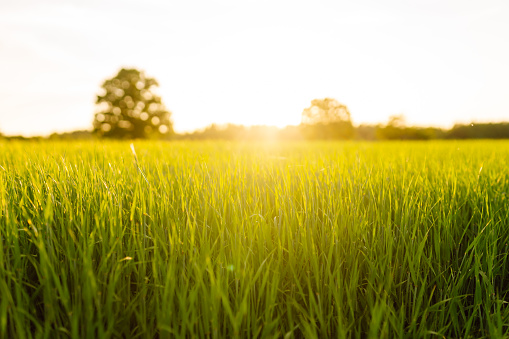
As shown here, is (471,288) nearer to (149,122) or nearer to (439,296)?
(439,296)

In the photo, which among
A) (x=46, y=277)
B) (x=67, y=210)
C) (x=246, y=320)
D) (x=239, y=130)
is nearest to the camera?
(x=46, y=277)

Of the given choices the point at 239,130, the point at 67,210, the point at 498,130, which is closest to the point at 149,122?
the point at 239,130

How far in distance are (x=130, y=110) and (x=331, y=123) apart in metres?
24.8

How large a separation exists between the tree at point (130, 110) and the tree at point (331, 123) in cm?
1816

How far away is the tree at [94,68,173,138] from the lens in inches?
1294

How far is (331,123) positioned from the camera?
41.8m

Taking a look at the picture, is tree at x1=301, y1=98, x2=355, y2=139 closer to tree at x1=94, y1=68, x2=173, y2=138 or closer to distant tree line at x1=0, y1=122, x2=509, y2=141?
distant tree line at x1=0, y1=122, x2=509, y2=141

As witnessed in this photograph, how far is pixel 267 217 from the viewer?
63.3 inches

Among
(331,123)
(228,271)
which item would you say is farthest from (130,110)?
(228,271)

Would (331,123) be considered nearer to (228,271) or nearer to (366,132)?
(366,132)

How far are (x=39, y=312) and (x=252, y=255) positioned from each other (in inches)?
32.4

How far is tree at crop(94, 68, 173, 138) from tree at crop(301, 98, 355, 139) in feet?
59.6

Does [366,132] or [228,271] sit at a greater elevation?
[366,132]

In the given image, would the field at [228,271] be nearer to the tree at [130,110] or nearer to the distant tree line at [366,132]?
the distant tree line at [366,132]
